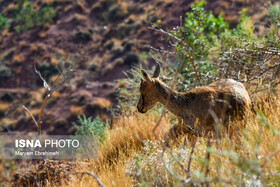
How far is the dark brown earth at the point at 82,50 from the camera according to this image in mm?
21031

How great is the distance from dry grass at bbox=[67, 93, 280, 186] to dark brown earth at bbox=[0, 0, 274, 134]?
1377cm

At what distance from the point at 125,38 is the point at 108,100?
7.92 m

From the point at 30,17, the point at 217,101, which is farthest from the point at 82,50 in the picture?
the point at 217,101

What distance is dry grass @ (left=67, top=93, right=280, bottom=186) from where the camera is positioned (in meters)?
2.43

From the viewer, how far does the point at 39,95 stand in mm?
22234

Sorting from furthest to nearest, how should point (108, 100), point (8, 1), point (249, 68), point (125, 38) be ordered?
1. point (8, 1)
2. point (125, 38)
3. point (108, 100)
4. point (249, 68)

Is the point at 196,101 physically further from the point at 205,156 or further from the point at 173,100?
the point at 205,156

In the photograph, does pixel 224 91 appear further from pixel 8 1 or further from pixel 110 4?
pixel 8 1

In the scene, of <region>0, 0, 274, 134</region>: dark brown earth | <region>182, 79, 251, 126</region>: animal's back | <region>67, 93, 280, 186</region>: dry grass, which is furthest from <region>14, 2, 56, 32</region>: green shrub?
<region>182, 79, 251, 126</region>: animal's back

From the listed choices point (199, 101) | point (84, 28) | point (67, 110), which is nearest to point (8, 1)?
point (84, 28)

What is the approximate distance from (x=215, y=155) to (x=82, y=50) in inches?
→ 780

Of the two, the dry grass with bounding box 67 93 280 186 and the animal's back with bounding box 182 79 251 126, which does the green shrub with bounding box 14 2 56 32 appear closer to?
the dry grass with bounding box 67 93 280 186

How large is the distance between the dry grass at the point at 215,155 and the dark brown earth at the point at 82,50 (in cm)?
1377

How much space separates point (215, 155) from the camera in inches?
116
